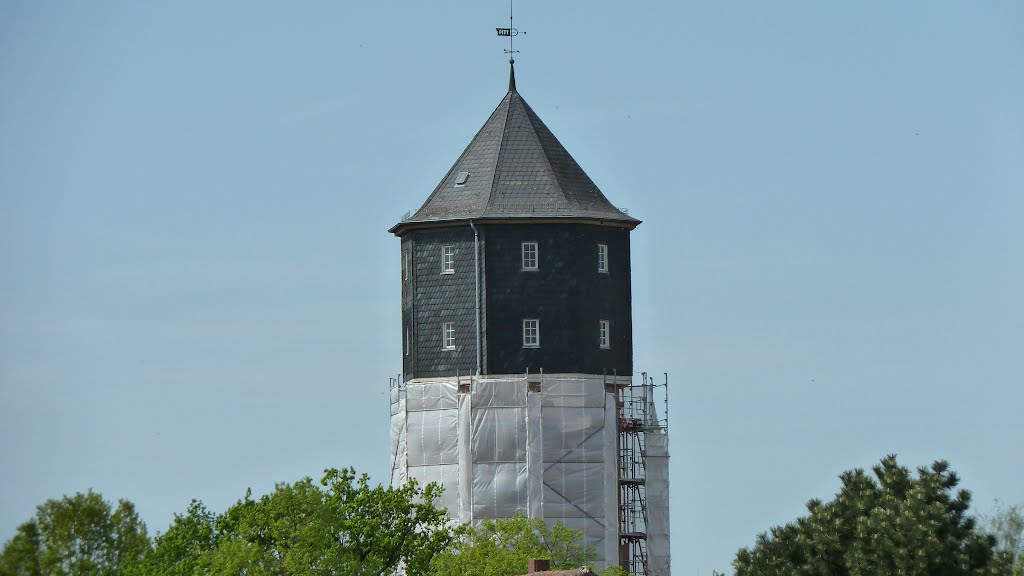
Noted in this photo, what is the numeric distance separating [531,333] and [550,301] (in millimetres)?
1516

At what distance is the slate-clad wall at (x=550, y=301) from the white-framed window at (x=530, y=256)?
0.18 metres

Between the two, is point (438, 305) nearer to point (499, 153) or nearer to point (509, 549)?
point (499, 153)

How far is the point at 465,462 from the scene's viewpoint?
104 meters

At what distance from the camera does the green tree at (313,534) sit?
275 feet

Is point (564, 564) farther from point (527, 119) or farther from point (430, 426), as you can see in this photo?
point (527, 119)

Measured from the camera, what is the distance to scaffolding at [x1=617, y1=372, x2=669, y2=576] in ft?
347

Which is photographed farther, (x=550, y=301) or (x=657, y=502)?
(x=657, y=502)

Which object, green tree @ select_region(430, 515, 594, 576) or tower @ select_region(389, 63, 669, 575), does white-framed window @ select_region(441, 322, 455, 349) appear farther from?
green tree @ select_region(430, 515, 594, 576)

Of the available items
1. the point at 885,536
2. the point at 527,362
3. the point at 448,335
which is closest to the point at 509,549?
the point at 527,362

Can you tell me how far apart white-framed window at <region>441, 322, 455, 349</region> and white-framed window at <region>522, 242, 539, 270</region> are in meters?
3.80

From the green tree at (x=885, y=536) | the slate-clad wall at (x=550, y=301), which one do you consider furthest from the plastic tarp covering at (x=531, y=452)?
the green tree at (x=885, y=536)

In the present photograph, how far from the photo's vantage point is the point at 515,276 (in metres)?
105

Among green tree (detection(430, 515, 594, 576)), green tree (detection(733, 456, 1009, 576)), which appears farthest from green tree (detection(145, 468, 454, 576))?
green tree (detection(733, 456, 1009, 576))

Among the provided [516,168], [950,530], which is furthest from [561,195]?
[950,530]
